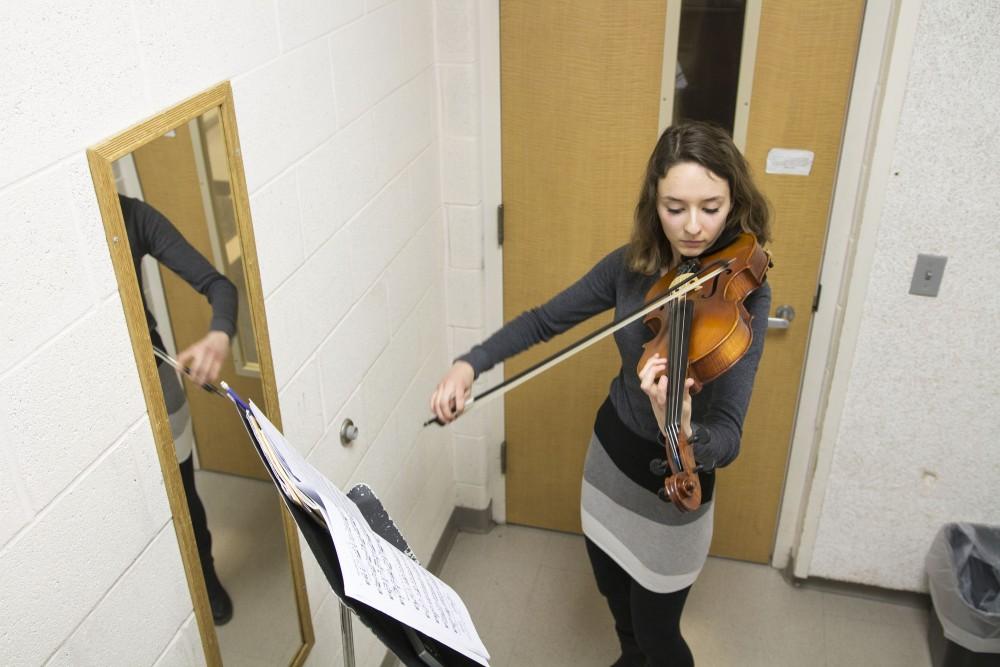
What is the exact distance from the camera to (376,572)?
3.28 feet

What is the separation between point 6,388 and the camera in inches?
36.4

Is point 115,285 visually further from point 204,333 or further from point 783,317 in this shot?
point 783,317

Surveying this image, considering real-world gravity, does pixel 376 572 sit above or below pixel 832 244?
above

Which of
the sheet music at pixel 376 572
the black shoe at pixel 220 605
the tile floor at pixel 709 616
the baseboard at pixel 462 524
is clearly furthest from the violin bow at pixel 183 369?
the baseboard at pixel 462 524

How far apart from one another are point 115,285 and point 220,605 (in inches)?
21.7

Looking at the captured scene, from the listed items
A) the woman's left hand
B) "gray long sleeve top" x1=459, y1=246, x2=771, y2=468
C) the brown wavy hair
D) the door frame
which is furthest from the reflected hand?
the door frame

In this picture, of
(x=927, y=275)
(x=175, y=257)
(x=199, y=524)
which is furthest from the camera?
(x=927, y=275)

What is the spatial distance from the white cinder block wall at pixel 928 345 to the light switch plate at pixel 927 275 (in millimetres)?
14

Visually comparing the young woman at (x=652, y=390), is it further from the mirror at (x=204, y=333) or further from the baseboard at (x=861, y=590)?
the baseboard at (x=861, y=590)

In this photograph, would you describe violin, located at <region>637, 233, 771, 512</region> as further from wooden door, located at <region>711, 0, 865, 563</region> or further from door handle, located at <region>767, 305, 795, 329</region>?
door handle, located at <region>767, 305, 795, 329</region>

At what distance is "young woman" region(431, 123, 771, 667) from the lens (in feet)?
4.92

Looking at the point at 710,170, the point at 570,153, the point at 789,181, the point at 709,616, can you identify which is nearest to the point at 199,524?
the point at 710,170

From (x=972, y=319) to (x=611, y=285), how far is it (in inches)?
36.0

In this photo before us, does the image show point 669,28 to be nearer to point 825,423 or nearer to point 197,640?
point 825,423
